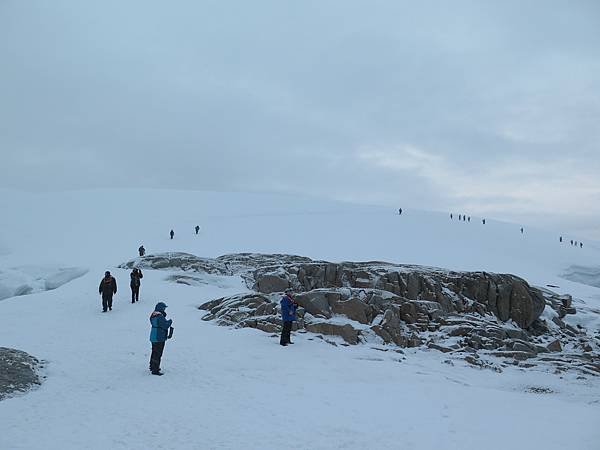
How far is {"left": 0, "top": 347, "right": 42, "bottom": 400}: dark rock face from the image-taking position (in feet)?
37.2

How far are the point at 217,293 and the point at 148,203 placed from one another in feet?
183

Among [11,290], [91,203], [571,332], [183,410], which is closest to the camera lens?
[183,410]

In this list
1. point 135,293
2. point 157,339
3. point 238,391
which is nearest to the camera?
point 238,391

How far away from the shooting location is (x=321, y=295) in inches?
799

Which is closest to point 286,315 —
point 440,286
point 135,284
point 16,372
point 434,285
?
point 16,372

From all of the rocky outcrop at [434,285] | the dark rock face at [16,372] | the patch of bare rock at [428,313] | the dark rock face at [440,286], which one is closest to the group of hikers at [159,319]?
the patch of bare rock at [428,313]

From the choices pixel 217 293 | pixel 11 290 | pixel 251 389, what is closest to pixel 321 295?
pixel 217 293

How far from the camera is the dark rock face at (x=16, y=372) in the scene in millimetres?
11327

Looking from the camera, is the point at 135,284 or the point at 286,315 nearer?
the point at 286,315

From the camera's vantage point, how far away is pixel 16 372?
12.2 m

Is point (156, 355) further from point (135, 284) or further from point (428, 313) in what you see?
point (428, 313)

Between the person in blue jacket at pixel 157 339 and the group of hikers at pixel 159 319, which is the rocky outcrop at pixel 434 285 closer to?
the group of hikers at pixel 159 319

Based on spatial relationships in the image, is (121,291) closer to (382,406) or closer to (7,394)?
(7,394)

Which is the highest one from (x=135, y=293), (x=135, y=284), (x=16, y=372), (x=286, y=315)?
(x=286, y=315)
